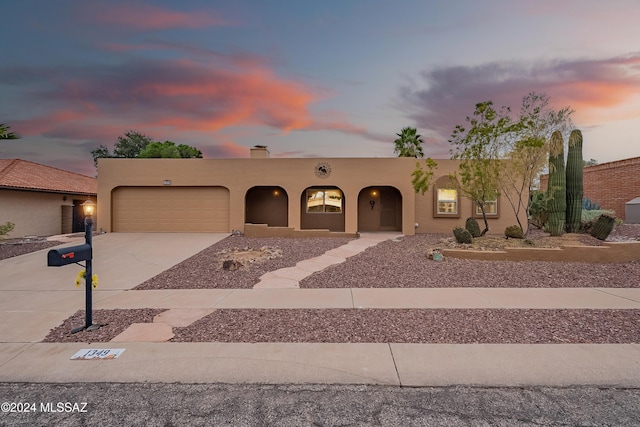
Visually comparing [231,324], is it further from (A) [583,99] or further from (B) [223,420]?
(A) [583,99]

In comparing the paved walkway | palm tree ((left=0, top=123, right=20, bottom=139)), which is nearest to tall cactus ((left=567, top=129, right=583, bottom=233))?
the paved walkway

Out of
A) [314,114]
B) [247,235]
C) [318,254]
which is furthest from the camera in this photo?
[314,114]

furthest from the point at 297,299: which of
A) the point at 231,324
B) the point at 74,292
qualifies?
the point at 74,292

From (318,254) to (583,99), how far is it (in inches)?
557

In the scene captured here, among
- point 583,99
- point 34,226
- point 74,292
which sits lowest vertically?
point 74,292

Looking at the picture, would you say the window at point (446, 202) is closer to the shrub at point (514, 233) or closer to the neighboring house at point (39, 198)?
the shrub at point (514, 233)

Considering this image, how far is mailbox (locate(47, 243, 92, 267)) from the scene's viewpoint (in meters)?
4.10

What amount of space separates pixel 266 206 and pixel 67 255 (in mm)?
13396

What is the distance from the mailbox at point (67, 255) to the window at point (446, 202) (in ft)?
50.9

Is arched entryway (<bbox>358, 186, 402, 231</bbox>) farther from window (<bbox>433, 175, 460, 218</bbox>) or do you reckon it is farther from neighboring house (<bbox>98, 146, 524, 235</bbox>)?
window (<bbox>433, 175, 460, 218</bbox>)

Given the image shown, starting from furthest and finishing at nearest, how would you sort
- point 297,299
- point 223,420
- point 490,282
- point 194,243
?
point 194,243, point 490,282, point 297,299, point 223,420

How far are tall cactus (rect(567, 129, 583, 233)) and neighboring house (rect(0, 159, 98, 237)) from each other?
88.9 feet

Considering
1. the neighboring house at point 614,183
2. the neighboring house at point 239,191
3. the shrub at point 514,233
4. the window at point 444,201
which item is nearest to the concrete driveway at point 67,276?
the neighboring house at point 239,191

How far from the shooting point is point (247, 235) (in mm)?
14695
